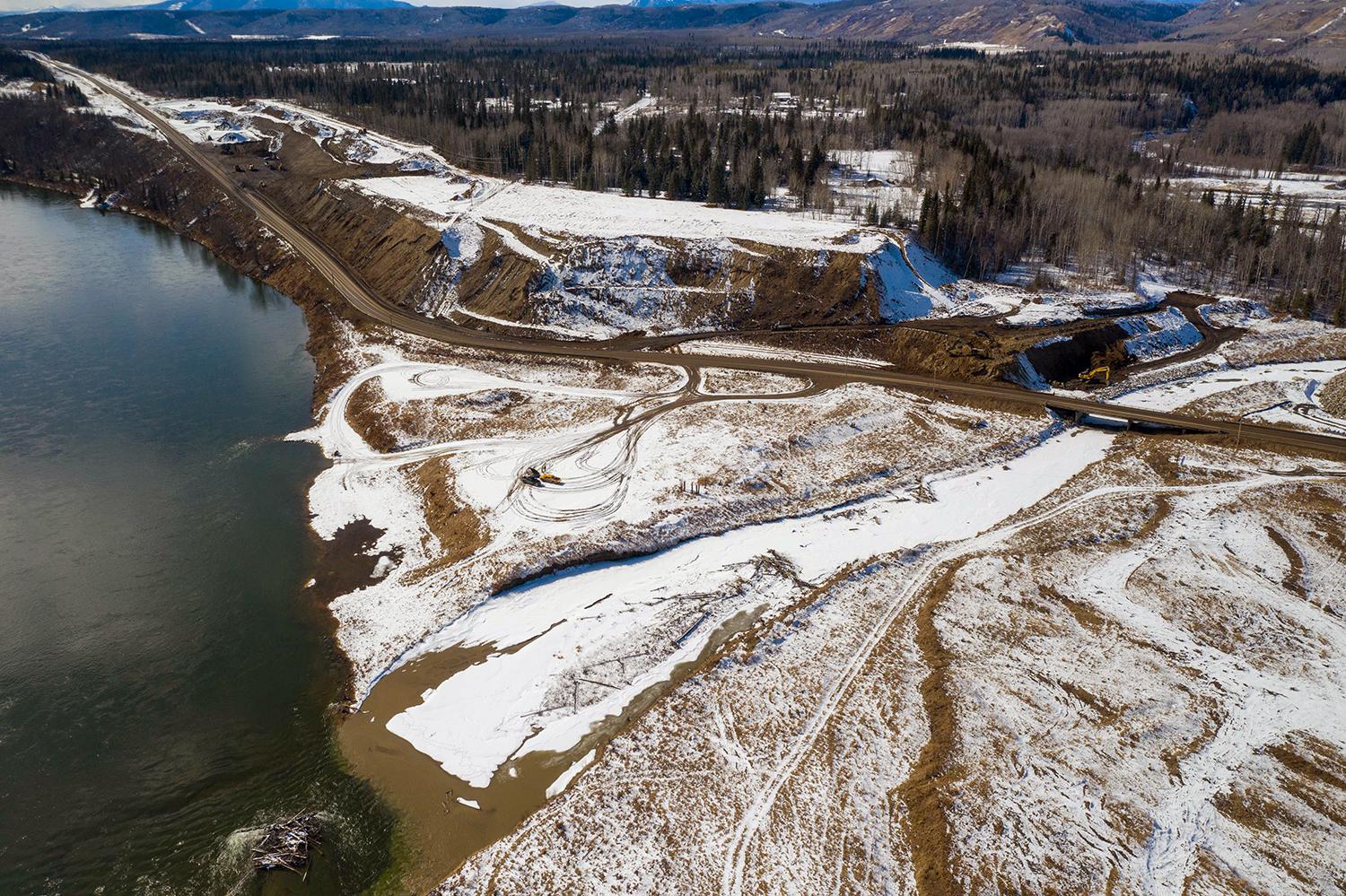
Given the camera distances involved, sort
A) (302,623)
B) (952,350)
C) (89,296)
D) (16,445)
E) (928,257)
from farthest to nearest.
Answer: (928,257), (89,296), (952,350), (16,445), (302,623)

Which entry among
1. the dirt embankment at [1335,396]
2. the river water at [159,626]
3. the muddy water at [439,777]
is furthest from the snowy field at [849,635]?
the dirt embankment at [1335,396]

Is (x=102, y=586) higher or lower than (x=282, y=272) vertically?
lower

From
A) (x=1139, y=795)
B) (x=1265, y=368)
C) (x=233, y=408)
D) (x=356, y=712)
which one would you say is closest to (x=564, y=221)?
(x=233, y=408)

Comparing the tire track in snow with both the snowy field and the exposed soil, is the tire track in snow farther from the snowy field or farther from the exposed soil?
the exposed soil

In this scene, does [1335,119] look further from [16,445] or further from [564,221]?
[16,445]

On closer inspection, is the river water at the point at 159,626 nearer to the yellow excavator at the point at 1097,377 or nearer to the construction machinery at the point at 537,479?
the construction machinery at the point at 537,479
